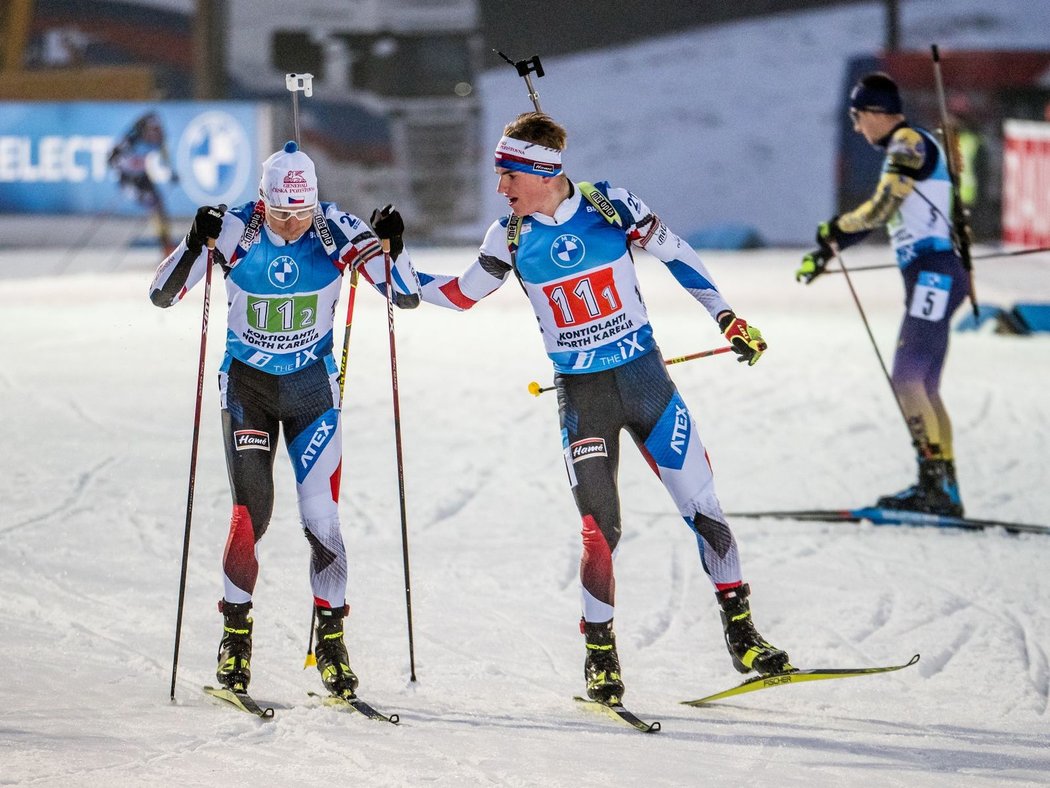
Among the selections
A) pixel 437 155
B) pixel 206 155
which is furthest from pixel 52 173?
pixel 437 155

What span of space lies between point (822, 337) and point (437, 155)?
10715 millimetres

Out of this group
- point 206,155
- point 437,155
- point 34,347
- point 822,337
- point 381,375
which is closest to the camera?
point 381,375

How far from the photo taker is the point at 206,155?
19.9 m

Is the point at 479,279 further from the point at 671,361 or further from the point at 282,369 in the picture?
the point at 671,361

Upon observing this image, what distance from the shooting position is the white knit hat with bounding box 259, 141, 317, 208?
5125 millimetres

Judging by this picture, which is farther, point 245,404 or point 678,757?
point 245,404

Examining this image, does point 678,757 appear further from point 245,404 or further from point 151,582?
point 151,582

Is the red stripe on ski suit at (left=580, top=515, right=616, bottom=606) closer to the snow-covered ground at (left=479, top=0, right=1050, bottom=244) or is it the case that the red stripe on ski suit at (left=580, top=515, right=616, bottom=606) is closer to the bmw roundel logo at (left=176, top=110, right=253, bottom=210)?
the bmw roundel logo at (left=176, top=110, right=253, bottom=210)

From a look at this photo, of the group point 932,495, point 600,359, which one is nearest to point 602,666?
point 600,359

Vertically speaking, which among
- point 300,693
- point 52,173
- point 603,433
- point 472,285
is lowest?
point 300,693

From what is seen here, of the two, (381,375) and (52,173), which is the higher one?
(52,173)

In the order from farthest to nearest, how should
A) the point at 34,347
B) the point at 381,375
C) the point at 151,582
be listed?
1. the point at 34,347
2. the point at 381,375
3. the point at 151,582

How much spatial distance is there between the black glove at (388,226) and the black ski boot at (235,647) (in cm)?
138

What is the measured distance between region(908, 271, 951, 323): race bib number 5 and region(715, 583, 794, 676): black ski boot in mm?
3163
